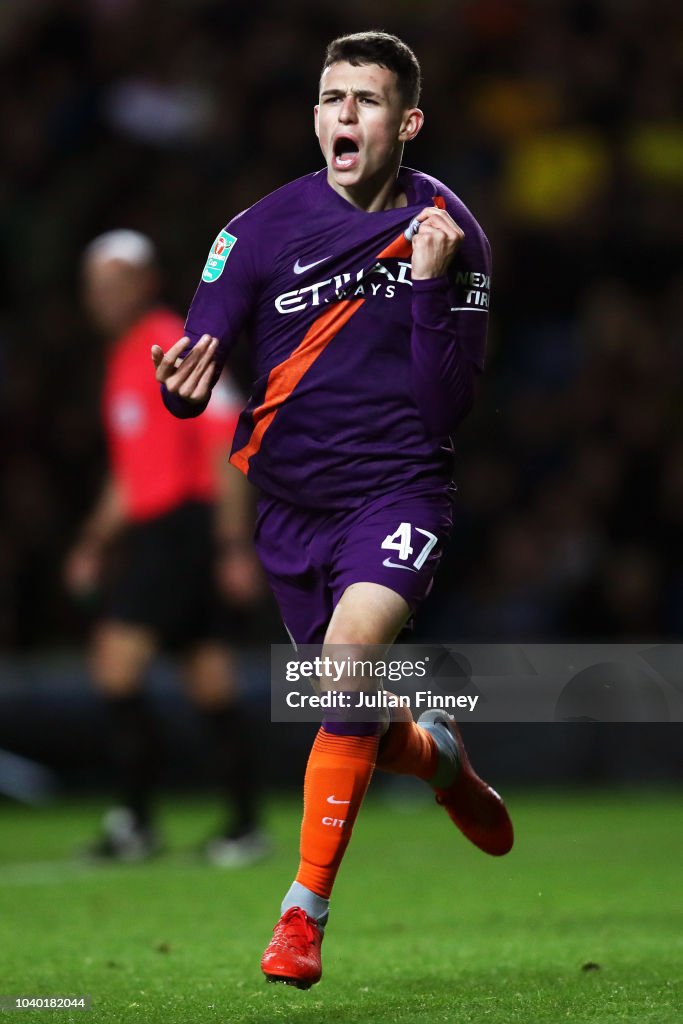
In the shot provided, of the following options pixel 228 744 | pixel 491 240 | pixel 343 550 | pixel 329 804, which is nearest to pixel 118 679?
pixel 228 744

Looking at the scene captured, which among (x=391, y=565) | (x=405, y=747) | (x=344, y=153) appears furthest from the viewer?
(x=405, y=747)

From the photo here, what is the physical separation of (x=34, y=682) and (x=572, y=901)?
14.7ft

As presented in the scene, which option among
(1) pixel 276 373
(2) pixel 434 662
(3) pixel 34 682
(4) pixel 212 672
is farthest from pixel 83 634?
(1) pixel 276 373

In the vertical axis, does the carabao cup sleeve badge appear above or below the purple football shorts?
above

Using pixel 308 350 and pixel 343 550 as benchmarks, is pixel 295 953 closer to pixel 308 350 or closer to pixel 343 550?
pixel 343 550

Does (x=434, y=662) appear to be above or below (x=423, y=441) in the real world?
below

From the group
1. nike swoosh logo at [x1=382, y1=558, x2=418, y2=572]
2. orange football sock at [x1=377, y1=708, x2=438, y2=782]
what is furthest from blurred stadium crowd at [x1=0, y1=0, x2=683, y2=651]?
nike swoosh logo at [x1=382, y1=558, x2=418, y2=572]

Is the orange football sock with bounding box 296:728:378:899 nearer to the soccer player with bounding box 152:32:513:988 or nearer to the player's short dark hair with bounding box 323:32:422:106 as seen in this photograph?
the soccer player with bounding box 152:32:513:988

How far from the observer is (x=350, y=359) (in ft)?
13.4

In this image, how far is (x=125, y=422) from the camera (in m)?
7.46

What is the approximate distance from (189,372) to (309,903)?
4.05ft

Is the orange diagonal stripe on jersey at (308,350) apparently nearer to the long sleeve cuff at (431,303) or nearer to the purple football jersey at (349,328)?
the purple football jersey at (349,328)

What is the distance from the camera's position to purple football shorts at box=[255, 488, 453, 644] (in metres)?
3.95

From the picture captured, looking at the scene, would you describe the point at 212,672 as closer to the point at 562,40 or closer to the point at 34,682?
the point at 34,682
